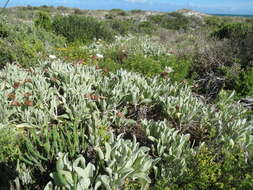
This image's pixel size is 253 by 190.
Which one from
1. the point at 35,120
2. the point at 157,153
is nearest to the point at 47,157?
the point at 35,120

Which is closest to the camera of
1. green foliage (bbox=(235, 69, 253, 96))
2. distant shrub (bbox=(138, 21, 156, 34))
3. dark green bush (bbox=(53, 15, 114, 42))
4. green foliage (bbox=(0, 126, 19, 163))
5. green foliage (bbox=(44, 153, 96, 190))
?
green foliage (bbox=(44, 153, 96, 190))

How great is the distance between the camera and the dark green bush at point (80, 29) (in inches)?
436

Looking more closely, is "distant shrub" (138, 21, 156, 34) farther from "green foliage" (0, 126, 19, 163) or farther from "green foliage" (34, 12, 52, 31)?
"green foliage" (0, 126, 19, 163)

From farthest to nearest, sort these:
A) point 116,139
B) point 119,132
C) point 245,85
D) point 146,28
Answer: point 146,28
point 245,85
point 119,132
point 116,139

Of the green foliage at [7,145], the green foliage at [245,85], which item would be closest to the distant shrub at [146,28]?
the green foliage at [245,85]

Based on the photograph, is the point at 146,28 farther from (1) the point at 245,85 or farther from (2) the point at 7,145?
(2) the point at 7,145

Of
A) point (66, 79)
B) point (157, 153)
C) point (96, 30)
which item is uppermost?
point (96, 30)

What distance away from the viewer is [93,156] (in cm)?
259

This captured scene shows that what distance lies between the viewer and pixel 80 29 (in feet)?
37.1

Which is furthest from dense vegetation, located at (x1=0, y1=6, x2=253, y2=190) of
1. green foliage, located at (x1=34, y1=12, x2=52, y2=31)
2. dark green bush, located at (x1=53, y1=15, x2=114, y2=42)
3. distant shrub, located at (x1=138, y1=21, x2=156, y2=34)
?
distant shrub, located at (x1=138, y1=21, x2=156, y2=34)

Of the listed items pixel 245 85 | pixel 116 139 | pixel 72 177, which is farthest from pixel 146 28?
pixel 72 177

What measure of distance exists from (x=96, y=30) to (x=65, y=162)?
10.4 metres

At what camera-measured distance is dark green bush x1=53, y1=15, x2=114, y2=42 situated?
36.3 ft

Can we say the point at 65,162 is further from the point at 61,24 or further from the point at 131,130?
the point at 61,24
